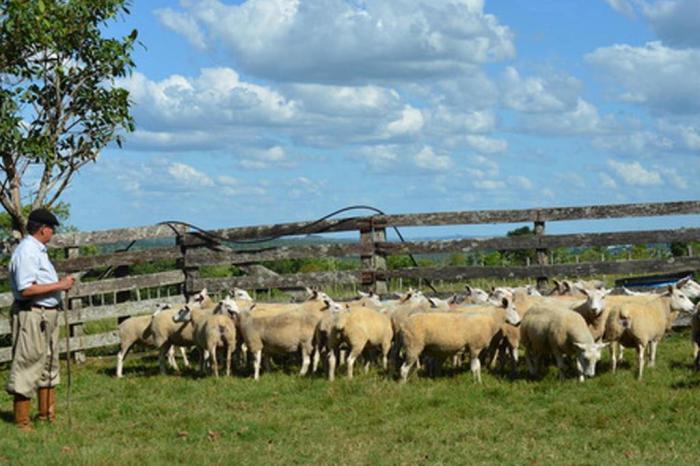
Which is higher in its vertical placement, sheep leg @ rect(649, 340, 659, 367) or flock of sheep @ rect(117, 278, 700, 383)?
flock of sheep @ rect(117, 278, 700, 383)

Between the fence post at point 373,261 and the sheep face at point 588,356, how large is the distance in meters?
5.45

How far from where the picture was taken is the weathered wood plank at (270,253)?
1688 cm

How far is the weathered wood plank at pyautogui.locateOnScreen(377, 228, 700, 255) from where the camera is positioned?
15.9 metres

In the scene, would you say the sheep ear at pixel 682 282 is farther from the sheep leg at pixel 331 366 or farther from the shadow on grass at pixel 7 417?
the shadow on grass at pixel 7 417

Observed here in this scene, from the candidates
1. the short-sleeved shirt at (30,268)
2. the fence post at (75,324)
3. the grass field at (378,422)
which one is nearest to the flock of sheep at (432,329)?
the grass field at (378,422)

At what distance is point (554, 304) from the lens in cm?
1362

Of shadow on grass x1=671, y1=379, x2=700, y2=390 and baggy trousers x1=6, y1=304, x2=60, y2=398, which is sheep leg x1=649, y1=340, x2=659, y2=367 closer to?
shadow on grass x1=671, y1=379, x2=700, y2=390

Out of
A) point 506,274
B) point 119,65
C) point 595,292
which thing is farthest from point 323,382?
point 119,65

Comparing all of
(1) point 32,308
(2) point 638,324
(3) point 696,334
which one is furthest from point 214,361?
(3) point 696,334

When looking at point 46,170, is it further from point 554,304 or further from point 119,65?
point 554,304

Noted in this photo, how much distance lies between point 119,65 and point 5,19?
75.5 inches

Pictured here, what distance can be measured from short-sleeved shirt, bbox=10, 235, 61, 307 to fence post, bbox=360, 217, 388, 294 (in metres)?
7.12

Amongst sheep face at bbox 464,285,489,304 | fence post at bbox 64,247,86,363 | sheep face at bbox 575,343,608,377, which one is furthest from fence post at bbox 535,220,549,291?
fence post at bbox 64,247,86,363

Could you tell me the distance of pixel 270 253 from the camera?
17.3 meters
